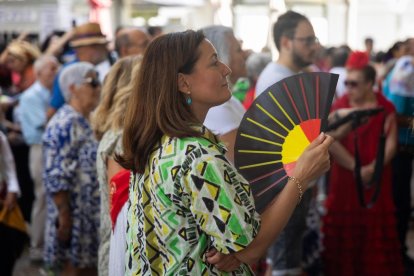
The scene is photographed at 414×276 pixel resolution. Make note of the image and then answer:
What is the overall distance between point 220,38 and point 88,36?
10.1 feet

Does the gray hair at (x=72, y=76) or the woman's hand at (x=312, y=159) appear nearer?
the woman's hand at (x=312, y=159)

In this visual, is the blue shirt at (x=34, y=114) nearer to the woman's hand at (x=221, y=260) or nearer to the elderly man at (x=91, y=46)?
the elderly man at (x=91, y=46)

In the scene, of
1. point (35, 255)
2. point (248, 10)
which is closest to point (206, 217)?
point (35, 255)

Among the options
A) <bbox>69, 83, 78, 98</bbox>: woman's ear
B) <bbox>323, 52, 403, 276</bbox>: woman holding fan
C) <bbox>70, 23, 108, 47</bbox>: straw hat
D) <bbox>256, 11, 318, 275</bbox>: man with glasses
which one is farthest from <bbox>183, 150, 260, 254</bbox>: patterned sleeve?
<bbox>70, 23, 108, 47</bbox>: straw hat

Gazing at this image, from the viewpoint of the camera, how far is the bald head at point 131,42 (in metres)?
6.74

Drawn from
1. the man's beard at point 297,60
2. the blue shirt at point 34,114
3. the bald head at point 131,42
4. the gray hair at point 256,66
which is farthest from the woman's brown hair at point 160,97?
the blue shirt at point 34,114

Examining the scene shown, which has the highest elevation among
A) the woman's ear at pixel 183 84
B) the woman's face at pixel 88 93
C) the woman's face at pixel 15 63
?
the woman's ear at pixel 183 84

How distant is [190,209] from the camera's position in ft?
8.40

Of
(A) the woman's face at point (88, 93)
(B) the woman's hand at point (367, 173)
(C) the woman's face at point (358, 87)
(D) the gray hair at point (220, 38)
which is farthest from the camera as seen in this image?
(C) the woman's face at point (358, 87)

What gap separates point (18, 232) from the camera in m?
4.97

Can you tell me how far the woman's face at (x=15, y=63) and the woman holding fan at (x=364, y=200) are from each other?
439 centimetres

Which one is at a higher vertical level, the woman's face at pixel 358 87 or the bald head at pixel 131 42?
the bald head at pixel 131 42

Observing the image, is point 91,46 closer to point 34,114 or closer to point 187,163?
point 34,114

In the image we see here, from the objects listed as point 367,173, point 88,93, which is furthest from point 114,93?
point 367,173
